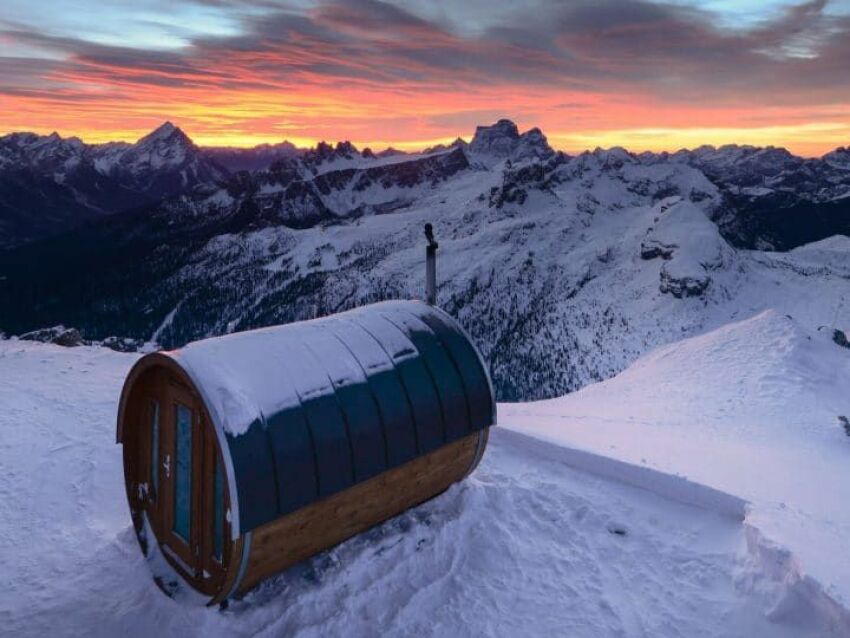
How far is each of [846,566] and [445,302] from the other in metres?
173

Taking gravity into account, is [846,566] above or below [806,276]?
above

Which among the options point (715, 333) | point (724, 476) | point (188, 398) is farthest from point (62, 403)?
point (715, 333)

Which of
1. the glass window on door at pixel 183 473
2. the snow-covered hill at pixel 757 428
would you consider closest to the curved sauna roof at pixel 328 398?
the glass window on door at pixel 183 473

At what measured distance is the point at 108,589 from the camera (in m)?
8.62

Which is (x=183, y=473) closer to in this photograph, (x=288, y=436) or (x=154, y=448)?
(x=154, y=448)

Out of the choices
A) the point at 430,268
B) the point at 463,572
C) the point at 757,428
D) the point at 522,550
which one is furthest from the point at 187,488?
the point at 757,428

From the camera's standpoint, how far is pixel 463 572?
8.88 meters

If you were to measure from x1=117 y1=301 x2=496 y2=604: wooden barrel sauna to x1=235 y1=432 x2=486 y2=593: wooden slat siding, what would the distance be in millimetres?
22

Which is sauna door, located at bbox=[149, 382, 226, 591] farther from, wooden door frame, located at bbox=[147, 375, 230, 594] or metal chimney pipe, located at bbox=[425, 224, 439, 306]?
metal chimney pipe, located at bbox=[425, 224, 439, 306]

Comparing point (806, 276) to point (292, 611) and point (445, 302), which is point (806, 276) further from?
point (292, 611)

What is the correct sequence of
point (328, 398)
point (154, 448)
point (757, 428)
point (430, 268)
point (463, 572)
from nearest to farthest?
point (328, 398) < point (154, 448) < point (463, 572) < point (430, 268) < point (757, 428)

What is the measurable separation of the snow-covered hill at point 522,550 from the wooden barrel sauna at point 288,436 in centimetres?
65

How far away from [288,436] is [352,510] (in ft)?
5.95

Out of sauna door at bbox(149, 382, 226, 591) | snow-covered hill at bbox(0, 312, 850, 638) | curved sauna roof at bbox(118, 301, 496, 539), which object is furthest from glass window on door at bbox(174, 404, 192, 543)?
snow-covered hill at bbox(0, 312, 850, 638)
